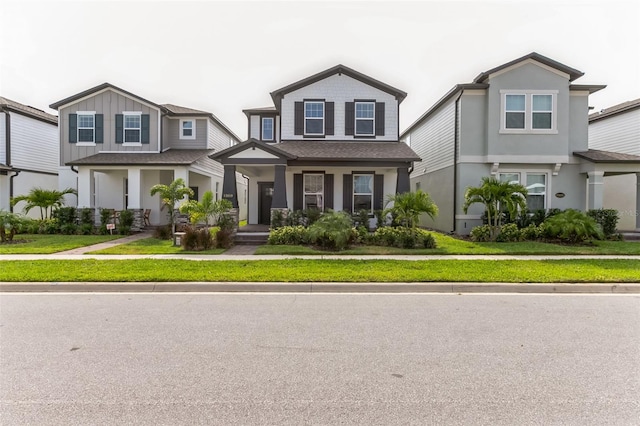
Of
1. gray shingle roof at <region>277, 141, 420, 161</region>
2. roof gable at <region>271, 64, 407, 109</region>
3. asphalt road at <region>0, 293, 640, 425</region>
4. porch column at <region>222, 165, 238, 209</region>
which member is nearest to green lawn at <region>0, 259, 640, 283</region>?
asphalt road at <region>0, 293, 640, 425</region>

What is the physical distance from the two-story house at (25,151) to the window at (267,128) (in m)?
13.3

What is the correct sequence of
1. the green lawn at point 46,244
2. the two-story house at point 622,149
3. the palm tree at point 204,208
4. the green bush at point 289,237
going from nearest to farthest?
the green lawn at point 46,244 → the green bush at point 289,237 → the palm tree at point 204,208 → the two-story house at point 622,149

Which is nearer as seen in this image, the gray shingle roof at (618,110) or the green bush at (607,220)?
the green bush at (607,220)

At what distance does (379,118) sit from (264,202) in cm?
684

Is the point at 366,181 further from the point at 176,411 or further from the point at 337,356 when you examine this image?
the point at 176,411

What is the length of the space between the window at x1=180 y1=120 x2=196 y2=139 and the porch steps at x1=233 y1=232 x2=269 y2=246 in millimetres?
9276

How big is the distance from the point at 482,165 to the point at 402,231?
18.9 ft

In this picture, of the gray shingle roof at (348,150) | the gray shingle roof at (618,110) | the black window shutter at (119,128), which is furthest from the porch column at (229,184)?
the gray shingle roof at (618,110)

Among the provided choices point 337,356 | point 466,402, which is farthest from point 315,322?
point 466,402

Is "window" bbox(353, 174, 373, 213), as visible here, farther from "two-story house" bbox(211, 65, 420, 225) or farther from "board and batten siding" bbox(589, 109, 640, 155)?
"board and batten siding" bbox(589, 109, 640, 155)

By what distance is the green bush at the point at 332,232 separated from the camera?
12133 millimetres

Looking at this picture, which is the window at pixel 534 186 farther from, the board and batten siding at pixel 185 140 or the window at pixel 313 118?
the board and batten siding at pixel 185 140

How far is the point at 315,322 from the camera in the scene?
5.57 metres

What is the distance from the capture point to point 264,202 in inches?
770
